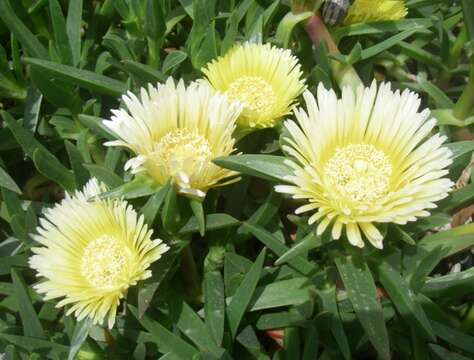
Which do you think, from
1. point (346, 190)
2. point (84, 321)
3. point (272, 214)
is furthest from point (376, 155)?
point (84, 321)

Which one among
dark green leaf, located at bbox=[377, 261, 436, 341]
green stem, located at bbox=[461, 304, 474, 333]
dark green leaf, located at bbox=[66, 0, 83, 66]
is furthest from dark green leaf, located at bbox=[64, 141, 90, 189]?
green stem, located at bbox=[461, 304, 474, 333]

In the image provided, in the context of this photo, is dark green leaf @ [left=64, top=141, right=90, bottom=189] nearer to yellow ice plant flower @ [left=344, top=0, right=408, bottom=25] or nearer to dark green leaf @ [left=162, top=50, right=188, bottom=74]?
dark green leaf @ [left=162, top=50, right=188, bottom=74]

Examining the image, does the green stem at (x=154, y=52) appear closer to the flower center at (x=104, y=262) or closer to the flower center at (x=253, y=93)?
the flower center at (x=253, y=93)

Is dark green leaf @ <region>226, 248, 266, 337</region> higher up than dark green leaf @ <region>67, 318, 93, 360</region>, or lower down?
higher up

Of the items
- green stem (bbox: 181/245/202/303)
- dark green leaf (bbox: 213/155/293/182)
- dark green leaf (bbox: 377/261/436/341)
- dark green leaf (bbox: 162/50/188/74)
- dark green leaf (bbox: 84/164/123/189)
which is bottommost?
dark green leaf (bbox: 377/261/436/341)

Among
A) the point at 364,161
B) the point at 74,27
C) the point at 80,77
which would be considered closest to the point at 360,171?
the point at 364,161

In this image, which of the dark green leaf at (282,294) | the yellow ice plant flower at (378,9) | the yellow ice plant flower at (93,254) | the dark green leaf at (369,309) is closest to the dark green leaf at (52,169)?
the yellow ice plant flower at (93,254)
